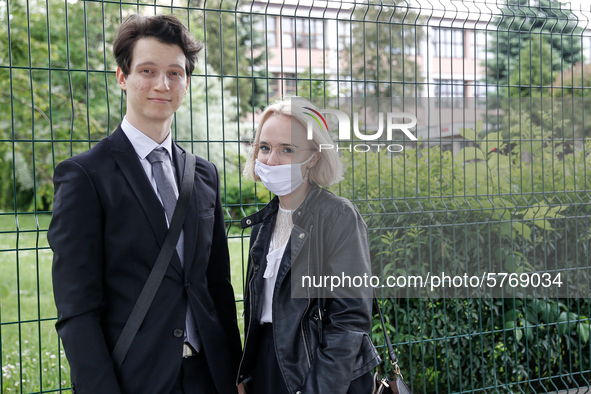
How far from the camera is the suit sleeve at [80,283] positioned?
5.77ft

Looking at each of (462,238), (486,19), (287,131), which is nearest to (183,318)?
(287,131)

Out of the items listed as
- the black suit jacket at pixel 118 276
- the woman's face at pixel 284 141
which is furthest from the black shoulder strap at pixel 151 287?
the woman's face at pixel 284 141

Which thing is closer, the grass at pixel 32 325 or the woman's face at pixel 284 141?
the woman's face at pixel 284 141

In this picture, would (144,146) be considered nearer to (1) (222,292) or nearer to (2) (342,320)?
(1) (222,292)

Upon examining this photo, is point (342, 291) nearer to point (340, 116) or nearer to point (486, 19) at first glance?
point (340, 116)

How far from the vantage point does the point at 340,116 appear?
3.37 m

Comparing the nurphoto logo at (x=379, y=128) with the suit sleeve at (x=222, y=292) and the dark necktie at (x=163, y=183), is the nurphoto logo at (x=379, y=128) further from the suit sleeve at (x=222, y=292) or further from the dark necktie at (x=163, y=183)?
the dark necktie at (x=163, y=183)

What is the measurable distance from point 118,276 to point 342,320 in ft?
2.94

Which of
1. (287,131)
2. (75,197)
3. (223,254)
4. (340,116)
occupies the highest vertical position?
(340,116)

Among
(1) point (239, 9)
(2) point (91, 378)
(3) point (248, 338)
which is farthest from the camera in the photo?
(1) point (239, 9)

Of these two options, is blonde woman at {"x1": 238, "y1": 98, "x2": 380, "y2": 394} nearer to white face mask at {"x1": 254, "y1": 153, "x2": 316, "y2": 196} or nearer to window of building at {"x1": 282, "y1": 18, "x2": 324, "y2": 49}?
white face mask at {"x1": 254, "y1": 153, "x2": 316, "y2": 196}

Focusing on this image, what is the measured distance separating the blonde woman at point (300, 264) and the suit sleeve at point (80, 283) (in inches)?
26.1

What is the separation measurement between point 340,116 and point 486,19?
57.4 inches

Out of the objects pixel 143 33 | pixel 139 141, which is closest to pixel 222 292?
pixel 139 141
